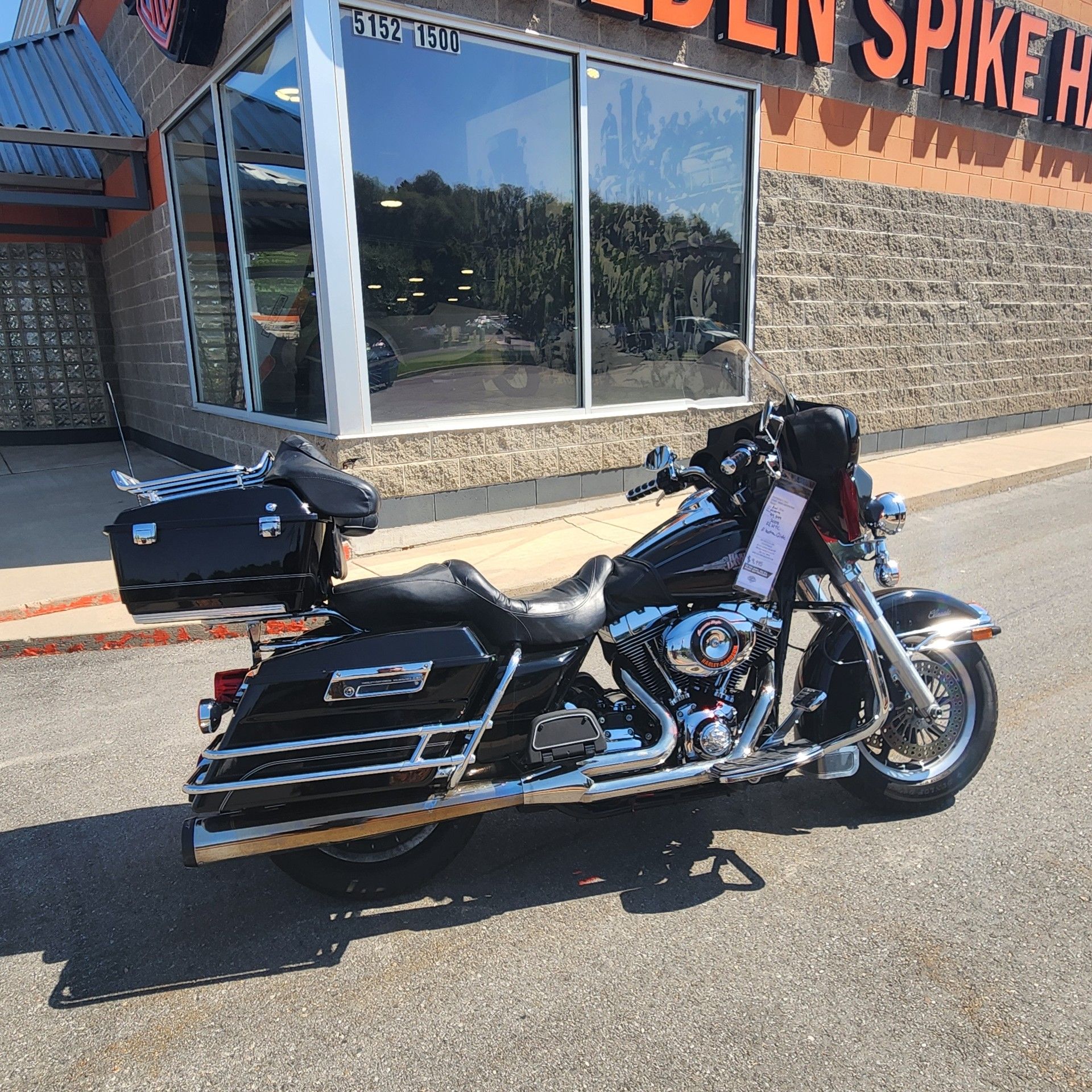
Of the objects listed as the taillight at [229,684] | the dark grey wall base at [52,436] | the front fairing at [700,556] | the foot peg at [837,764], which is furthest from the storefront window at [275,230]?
the dark grey wall base at [52,436]

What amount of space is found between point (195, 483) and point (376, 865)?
4.34 feet

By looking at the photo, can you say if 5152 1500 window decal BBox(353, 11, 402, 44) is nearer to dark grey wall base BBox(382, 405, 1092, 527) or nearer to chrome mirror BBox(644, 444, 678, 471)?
dark grey wall base BBox(382, 405, 1092, 527)

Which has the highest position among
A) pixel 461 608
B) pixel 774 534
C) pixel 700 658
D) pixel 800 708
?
pixel 774 534

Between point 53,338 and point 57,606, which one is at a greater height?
point 53,338

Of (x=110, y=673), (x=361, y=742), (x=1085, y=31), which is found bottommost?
(x=110, y=673)

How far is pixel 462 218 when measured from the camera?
7379mm

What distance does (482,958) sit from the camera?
2.47 m

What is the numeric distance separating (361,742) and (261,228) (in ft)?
22.1

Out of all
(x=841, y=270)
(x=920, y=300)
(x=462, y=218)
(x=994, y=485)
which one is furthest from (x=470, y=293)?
(x=920, y=300)

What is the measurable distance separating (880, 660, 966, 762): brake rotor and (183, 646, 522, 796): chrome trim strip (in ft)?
4.90

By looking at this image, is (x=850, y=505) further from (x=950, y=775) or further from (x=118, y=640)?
(x=118, y=640)

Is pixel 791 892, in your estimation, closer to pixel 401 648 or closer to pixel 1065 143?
pixel 401 648

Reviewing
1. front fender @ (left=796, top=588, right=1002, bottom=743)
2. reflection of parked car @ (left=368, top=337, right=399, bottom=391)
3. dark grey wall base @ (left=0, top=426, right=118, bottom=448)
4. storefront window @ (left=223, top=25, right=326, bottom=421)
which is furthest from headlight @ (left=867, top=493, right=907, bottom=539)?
dark grey wall base @ (left=0, top=426, right=118, bottom=448)

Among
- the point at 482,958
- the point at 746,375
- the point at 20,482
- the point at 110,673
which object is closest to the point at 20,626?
the point at 110,673
